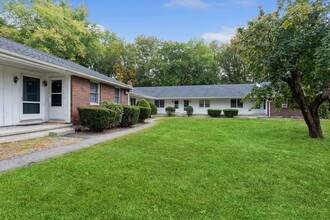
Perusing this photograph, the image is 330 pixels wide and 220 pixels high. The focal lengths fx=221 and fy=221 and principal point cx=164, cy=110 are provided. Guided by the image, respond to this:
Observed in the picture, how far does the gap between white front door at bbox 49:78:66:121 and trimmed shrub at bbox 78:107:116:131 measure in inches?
44.1

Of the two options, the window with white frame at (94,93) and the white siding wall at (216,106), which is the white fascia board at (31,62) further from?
the white siding wall at (216,106)

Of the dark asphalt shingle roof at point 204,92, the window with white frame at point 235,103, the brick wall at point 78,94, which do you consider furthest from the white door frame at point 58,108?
the window with white frame at point 235,103

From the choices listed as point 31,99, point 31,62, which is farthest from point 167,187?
point 31,99

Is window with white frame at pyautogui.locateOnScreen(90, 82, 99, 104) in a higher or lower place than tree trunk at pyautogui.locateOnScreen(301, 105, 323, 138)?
higher

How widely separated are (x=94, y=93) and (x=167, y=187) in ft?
32.7

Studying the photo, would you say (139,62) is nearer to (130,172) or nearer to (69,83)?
(69,83)

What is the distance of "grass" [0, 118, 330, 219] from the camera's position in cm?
288

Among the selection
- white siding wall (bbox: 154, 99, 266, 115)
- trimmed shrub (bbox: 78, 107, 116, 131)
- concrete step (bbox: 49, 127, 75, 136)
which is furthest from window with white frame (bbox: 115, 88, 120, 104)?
white siding wall (bbox: 154, 99, 266, 115)

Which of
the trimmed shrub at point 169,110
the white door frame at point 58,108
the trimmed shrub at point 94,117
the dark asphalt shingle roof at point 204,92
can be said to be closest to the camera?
the trimmed shrub at point 94,117

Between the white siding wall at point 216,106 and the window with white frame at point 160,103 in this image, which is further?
the window with white frame at point 160,103

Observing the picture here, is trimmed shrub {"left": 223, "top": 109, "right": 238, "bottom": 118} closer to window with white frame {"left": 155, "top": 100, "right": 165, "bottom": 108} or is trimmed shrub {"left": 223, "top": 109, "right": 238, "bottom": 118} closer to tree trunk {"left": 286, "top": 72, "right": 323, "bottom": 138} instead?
window with white frame {"left": 155, "top": 100, "right": 165, "bottom": 108}

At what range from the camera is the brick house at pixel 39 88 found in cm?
805

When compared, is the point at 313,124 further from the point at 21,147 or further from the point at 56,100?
the point at 56,100

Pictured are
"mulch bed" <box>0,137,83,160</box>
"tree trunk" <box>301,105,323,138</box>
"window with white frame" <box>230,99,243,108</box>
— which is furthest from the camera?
"window with white frame" <box>230,99,243,108</box>
